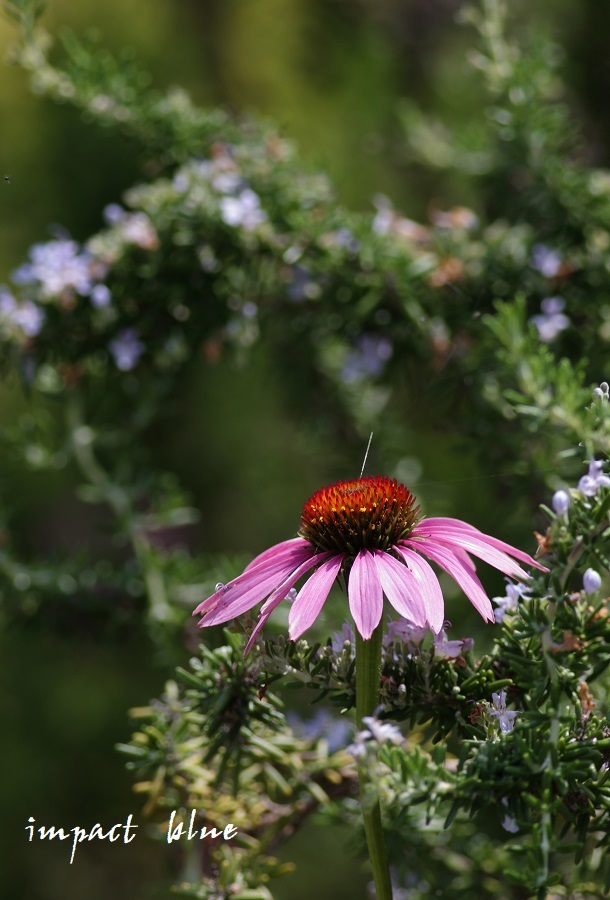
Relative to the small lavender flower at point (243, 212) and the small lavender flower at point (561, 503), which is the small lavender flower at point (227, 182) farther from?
the small lavender flower at point (561, 503)

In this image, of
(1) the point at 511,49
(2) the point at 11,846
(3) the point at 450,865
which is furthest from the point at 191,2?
(3) the point at 450,865

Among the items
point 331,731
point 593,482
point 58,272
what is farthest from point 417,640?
point 58,272

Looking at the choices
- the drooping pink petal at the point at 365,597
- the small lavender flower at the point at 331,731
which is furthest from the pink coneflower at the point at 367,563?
the small lavender flower at the point at 331,731

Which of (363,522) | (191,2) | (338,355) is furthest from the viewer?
(191,2)

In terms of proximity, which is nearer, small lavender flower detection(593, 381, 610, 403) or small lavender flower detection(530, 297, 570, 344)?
small lavender flower detection(593, 381, 610, 403)

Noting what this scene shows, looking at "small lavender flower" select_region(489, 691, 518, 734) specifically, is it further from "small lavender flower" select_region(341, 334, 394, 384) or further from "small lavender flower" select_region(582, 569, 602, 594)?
"small lavender flower" select_region(341, 334, 394, 384)

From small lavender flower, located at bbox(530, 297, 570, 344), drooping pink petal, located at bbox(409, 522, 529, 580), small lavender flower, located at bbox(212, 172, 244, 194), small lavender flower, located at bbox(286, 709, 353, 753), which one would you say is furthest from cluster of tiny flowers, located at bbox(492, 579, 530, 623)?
small lavender flower, located at bbox(212, 172, 244, 194)

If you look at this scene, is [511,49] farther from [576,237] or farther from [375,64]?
[375,64]

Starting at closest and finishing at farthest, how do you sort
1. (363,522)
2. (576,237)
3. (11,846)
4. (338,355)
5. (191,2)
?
(363,522) < (576,237) < (338,355) < (11,846) < (191,2)
